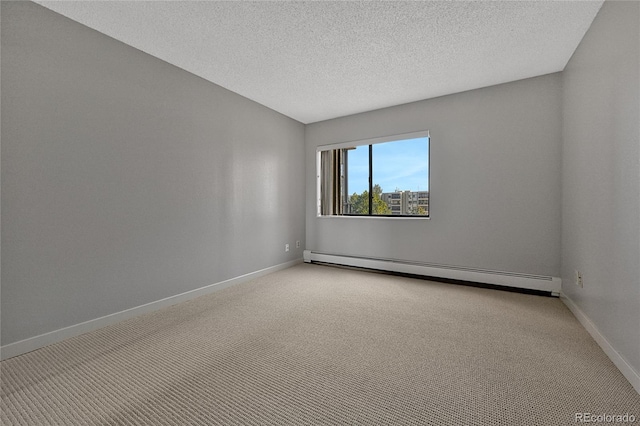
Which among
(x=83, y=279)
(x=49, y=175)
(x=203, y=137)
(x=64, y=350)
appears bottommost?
(x=64, y=350)

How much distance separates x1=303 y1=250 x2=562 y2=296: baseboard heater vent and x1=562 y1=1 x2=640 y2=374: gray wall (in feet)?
1.28

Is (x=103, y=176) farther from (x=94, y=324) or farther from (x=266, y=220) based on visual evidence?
(x=266, y=220)

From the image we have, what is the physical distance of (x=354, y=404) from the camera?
136cm

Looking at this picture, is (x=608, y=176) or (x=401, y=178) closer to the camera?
(x=608, y=176)

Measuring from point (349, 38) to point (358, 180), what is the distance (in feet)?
8.83

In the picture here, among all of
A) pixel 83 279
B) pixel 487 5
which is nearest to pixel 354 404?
pixel 83 279

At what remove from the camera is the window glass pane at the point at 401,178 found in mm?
4113

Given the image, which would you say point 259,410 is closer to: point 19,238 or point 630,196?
point 19,238

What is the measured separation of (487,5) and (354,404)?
2871 millimetres

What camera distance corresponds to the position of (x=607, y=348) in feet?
5.88

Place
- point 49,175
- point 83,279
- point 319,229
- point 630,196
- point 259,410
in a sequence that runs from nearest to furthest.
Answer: point 259,410, point 630,196, point 49,175, point 83,279, point 319,229

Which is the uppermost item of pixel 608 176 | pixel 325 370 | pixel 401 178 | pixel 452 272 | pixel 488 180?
pixel 401 178

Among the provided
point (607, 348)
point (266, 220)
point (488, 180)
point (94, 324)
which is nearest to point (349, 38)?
point (488, 180)

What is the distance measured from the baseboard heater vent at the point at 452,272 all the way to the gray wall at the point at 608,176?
0.39 meters
